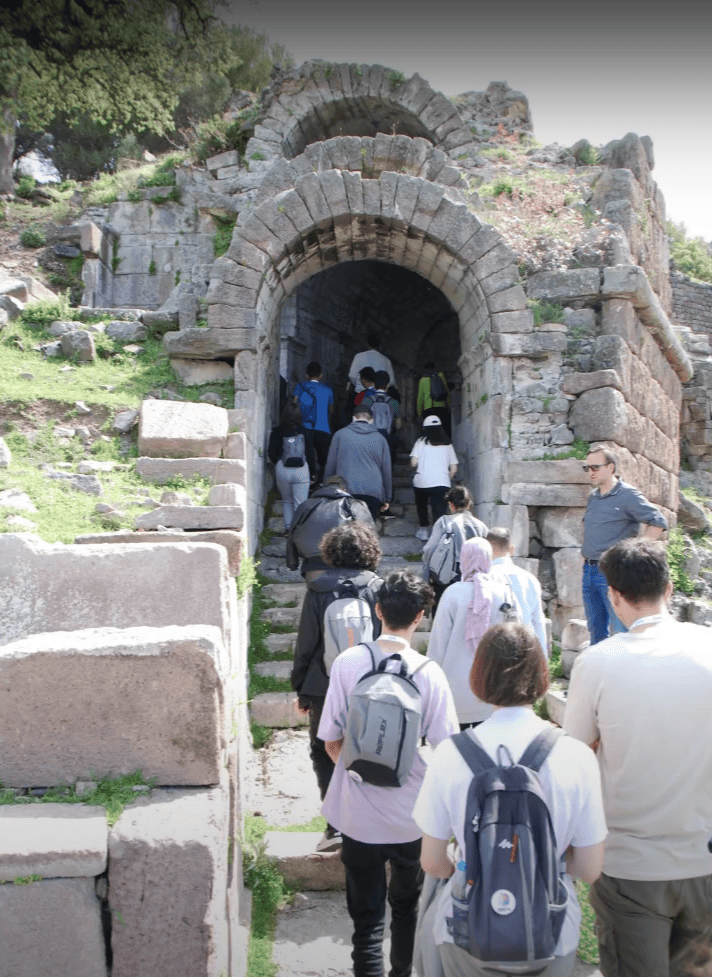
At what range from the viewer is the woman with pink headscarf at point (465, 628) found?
12.8ft

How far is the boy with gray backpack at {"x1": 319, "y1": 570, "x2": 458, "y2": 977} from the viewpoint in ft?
8.44

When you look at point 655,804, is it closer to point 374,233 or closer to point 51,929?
point 51,929

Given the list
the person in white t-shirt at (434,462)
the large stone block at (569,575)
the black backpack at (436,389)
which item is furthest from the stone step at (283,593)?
the black backpack at (436,389)

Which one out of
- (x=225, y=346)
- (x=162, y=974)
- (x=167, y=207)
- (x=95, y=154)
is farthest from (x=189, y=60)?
(x=162, y=974)

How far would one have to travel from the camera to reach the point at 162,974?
2.42 m

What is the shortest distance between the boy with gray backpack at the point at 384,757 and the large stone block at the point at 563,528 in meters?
4.22

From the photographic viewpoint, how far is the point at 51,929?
236 cm

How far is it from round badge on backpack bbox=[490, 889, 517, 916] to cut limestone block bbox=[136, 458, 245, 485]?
14.3 ft

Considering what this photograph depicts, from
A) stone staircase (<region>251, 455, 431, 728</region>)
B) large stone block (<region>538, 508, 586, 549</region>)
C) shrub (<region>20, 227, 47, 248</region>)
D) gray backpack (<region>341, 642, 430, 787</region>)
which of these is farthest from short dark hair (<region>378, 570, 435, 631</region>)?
shrub (<region>20, 227, 47, 248</region>)

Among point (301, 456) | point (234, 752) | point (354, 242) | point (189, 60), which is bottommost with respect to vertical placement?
point (234, 752)

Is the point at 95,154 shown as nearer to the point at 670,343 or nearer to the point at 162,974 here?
the point at 670,343

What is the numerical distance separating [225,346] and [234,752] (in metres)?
4.44

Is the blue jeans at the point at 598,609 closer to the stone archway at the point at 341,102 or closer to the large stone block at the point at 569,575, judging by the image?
the large stone block at the point at 569,575

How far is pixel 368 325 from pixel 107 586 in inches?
424
